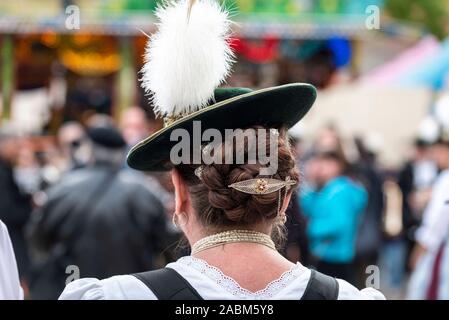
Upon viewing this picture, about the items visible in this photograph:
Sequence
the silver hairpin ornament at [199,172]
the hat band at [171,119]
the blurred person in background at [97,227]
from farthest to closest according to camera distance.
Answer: the blurred person in background at [97,227], the hat band at [171,119], the silver hairpin ornament at [199,172]

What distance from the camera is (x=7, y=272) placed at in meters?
2.54

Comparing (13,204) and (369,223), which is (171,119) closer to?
(13,204)

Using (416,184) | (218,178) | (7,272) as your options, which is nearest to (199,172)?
(218,178)

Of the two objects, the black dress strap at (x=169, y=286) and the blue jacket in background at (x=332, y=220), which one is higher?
the black dress strap at (x=169, y=286)

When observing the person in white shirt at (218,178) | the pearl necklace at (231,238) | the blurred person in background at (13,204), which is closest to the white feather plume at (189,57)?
the person in white shirt at (218,178)

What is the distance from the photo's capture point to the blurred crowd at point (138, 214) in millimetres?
5570

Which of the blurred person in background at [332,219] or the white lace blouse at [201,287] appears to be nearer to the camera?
the white lace blouse at [201,287]

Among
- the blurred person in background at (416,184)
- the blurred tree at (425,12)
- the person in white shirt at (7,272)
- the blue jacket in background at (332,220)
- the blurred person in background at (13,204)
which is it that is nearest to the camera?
the person in white shirt at (7,272)

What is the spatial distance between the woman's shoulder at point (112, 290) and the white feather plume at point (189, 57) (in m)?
0.47

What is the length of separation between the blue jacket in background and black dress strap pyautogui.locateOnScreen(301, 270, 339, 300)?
186 inches

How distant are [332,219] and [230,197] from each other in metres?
4.90

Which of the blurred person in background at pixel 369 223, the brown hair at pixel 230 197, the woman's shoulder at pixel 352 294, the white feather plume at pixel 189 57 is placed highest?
the white feather plume at pixel 189 57

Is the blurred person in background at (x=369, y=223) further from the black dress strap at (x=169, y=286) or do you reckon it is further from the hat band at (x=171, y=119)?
the black dress strap at (x=169, y=286)

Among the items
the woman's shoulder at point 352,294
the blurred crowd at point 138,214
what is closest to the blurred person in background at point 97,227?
the blurred crowd at point 138,214
